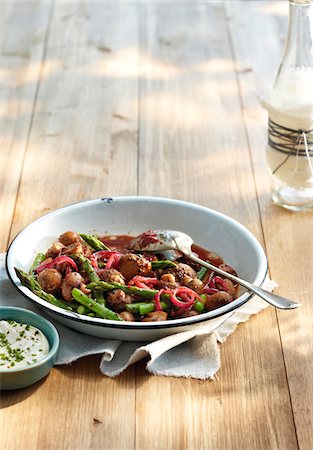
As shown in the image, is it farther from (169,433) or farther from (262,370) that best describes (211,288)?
(169,433)

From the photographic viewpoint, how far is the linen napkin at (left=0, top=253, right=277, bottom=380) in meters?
1.83

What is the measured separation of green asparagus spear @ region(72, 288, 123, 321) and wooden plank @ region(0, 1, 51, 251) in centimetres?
48

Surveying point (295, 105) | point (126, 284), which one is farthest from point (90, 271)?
point (295, 105)

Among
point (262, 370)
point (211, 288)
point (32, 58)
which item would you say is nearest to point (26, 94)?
point (32, 58)

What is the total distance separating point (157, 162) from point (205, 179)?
178mm

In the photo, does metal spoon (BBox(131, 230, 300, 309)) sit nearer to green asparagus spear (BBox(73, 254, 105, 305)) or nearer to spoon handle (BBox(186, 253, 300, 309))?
spoon handle (BBox(186, 253, 300, 309))

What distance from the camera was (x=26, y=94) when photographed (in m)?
3.18

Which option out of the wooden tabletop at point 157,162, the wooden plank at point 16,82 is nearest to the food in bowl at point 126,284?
the wooden tabletop at point 157,162

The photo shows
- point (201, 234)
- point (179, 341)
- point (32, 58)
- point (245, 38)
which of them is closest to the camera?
point (179, 341)

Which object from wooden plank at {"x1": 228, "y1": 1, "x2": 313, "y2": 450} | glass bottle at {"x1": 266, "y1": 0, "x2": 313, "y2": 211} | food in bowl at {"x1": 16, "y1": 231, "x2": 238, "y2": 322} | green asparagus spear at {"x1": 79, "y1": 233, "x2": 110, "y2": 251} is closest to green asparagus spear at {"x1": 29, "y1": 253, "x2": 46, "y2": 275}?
food in bowl at {"x1": 16, "y1": 231, "x2": 238, "y2": 322}

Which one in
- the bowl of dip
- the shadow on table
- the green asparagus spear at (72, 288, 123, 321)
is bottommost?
the shadow on table

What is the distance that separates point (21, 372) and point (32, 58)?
1.96 metres

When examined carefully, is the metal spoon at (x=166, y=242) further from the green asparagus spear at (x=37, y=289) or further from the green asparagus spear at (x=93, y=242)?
the green asparagus spear at (x=37, y=289)

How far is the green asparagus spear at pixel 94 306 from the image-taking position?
1.85m
